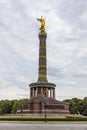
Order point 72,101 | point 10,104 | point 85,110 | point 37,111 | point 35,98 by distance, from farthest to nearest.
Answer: point 10,104
point 72,101
point 85,110
point 35,98
point 37,111

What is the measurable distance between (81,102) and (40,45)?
1436 inches

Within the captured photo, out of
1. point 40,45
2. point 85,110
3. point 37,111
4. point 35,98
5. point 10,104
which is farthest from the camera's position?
point 10,104

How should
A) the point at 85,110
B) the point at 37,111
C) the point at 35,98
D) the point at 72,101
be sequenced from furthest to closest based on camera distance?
the point at 72,101 → the point at 85,110 → the point at 35,98 → the point at 37,111

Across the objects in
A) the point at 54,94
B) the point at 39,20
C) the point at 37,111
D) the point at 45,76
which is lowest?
the point at 37,111

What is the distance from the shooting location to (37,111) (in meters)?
76.6

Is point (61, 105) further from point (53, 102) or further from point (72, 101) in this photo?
point (72, 101)

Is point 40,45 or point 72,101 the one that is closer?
point 40,45

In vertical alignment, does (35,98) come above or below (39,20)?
below

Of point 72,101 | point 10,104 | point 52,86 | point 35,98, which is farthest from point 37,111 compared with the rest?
point 10,104

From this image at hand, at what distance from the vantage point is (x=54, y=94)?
86.4 metres

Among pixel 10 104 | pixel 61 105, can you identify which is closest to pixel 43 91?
pixel 61 105

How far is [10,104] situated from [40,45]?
51728mm

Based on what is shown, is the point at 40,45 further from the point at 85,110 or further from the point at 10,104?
the point at 10,104

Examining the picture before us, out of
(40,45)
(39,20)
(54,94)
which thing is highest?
(39,20)
